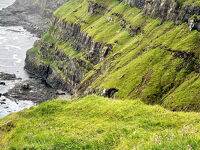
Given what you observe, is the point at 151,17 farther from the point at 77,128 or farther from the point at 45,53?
the point at 77,128

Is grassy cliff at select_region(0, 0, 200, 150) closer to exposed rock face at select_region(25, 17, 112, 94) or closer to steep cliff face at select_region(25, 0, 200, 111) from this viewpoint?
steep cliff face at select_region(25, 0, 200, 111)

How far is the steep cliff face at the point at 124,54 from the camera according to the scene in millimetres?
66250

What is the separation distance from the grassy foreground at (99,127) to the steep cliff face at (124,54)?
3863 cm

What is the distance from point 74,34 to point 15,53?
48.4 m

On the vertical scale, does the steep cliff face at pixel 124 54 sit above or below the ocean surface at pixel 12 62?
above

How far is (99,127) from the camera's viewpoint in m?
17.5

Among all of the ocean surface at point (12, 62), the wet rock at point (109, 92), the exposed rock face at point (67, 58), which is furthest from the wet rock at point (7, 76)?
the wet rock at point (109, 92)

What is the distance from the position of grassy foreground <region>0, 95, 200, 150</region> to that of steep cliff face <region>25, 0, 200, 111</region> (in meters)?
38.6

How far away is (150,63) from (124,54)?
1881 centimetres

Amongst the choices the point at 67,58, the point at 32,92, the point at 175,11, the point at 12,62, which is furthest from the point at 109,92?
the point at 12,62

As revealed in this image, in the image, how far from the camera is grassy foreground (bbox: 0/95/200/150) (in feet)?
39.2

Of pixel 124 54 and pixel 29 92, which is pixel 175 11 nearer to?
pixel 124 54

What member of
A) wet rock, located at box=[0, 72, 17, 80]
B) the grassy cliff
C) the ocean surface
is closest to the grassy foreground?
the grassy cliff

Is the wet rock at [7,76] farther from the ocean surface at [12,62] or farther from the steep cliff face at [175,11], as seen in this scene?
the steep cliff face at [175,11]
